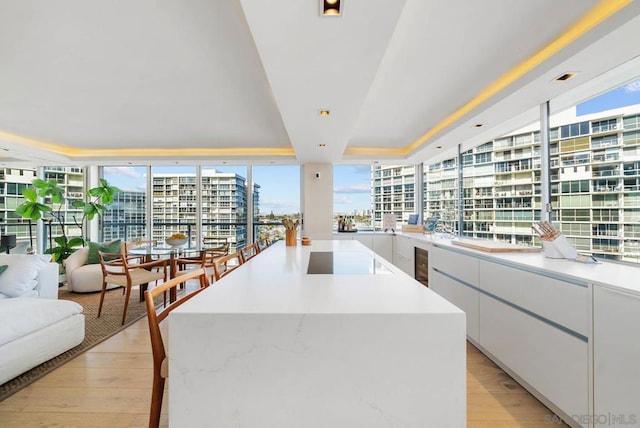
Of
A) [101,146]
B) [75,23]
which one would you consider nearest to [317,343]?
[75,23]

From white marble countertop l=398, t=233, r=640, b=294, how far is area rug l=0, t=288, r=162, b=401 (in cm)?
359

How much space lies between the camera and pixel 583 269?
1786 millimetres

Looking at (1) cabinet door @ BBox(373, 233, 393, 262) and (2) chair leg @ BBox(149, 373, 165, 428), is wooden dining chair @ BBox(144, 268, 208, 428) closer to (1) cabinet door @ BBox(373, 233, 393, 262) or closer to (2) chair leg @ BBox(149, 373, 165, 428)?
(2) chair leg @ BBox(149, 373, 165, 428)

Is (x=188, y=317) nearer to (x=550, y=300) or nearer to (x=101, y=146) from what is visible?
(x=550, y=300)

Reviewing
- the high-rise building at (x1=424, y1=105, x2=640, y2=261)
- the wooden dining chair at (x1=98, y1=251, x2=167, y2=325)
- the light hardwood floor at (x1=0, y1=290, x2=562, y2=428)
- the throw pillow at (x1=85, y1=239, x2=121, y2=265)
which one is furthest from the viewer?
the throw pillow at (x1=85, y1=239, x2=121, y2=265)

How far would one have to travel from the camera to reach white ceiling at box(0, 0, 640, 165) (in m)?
1.62

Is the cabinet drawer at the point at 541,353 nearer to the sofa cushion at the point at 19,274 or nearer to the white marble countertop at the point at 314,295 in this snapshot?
the white marble countertop at the point at 314,295

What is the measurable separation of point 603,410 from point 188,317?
6.45ft

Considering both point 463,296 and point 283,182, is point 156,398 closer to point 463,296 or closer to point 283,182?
point 463,296

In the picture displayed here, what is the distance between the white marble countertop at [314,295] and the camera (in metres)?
1.08

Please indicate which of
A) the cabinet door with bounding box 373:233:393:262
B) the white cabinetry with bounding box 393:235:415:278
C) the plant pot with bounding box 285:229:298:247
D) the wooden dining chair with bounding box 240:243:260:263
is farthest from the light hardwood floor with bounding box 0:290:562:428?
the cabinet door with bounding box 373:233:393:262

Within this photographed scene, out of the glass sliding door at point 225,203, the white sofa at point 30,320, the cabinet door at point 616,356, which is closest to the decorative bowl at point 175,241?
the white sofa at point 30,320

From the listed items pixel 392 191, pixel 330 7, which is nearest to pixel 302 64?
pixel 330 7

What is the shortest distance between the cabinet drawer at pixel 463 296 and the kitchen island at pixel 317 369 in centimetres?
179
